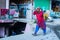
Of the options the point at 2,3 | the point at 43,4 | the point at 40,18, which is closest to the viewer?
the point at 40,18

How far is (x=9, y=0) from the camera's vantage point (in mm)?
22344

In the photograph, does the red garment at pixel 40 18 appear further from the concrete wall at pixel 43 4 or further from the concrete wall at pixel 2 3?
the concrete wall at pixel 43 4

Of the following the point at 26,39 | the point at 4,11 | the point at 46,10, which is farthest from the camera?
the point at 46,10

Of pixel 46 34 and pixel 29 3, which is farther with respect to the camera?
pixel 29 3

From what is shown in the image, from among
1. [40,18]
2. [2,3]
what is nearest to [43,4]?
[2,3]

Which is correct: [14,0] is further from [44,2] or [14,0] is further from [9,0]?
[44,2]

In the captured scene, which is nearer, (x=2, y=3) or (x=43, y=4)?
(x=2, y=3)

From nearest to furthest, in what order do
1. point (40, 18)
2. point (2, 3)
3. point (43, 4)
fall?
1. point (40, 18)
2. point (2, 3)
3. point (43, 4)

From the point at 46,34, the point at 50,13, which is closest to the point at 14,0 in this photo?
the point at 50,13

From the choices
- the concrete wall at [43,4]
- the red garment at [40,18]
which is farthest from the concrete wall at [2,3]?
the red garment at [40,18]

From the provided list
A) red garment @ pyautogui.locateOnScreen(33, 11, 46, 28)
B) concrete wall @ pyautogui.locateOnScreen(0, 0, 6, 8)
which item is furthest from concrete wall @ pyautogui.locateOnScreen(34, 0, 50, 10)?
red garment @ pyautogui.locateOnScreen(33, 11, 46, 28)

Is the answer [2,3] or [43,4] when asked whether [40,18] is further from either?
[43,4]

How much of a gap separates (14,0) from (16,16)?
1.88m

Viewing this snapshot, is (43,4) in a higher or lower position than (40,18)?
higher
